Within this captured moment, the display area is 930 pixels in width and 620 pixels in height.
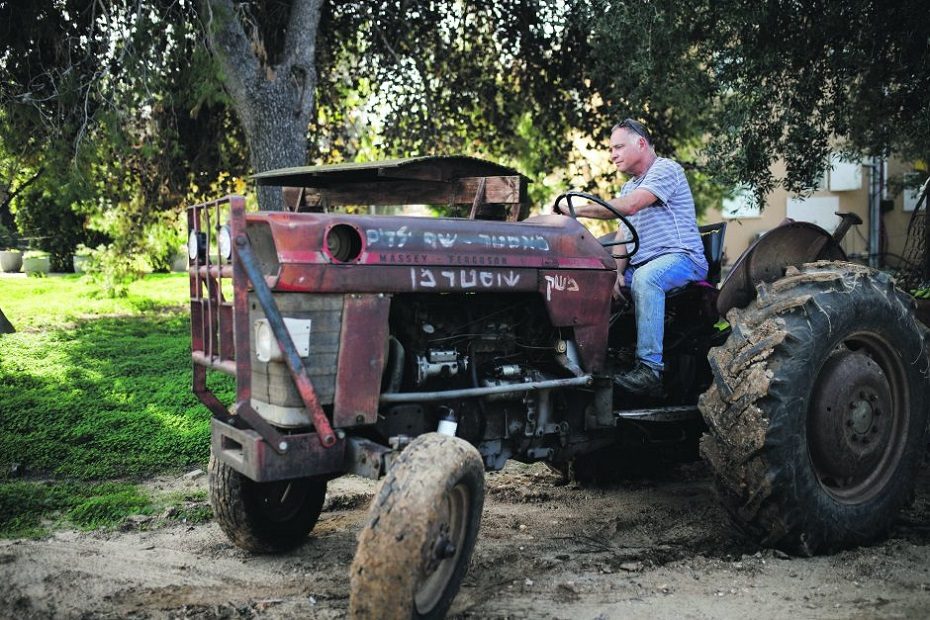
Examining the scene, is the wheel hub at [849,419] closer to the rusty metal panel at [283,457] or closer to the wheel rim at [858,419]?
the wheel rim at [858,419]

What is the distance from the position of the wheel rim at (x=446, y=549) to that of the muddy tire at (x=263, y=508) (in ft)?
3.72

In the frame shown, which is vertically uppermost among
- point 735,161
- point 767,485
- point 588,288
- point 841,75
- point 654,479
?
point 841,75

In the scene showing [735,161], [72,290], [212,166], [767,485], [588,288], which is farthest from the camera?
[72,290]

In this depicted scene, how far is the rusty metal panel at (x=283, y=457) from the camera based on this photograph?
348 centimetres

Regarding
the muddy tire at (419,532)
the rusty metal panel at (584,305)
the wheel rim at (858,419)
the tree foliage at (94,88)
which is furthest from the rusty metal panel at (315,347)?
the tree foliage at (94,88)

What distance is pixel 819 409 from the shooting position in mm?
4367

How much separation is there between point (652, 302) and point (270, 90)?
5405mm

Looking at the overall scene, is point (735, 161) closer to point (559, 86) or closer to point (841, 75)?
point (841, 75)

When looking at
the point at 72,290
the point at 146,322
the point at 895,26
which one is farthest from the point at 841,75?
the point at 72,290

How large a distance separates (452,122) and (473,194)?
748 centimetres

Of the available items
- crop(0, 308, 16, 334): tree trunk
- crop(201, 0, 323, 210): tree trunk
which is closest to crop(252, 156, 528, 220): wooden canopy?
crop(201, 0, 323, 210): tree trunk

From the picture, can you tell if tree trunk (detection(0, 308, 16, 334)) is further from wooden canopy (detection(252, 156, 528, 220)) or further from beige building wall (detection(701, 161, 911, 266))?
beige building wall (detection(701, 161, 911, 266))

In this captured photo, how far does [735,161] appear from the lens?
9.16 metres

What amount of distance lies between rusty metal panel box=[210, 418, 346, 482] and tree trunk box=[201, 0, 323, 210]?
16.7 feet
